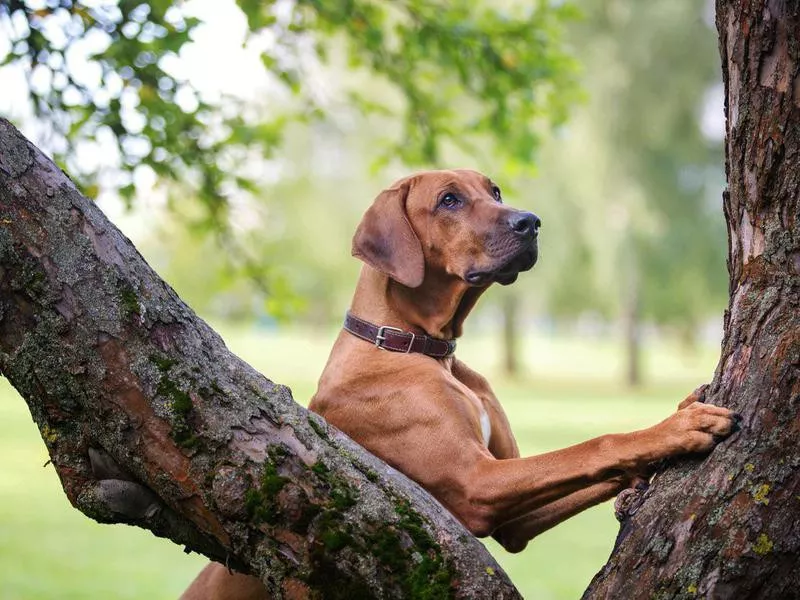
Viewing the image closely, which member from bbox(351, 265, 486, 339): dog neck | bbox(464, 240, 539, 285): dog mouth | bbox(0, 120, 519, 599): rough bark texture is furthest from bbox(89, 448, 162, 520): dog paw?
bbox(464, 240, 539, 285): dog mouth

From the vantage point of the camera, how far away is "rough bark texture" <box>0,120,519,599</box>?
90.7 inches

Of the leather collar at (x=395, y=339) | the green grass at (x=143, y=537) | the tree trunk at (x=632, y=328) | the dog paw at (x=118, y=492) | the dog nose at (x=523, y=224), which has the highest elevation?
the tree trunk at (x=632, y=328)

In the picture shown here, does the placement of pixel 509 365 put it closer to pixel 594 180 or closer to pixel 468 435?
pixel 594 180

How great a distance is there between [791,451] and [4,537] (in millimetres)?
10043

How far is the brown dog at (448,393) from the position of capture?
9.24 feet

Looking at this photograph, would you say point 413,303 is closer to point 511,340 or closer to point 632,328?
point 632,328

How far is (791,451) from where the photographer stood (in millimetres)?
2189

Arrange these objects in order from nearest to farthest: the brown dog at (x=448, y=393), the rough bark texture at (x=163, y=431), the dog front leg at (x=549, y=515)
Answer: the rough bark texture at (x=163, y=431)
the brown dog at (x=448, y=393)
the dog front leg at (x=549, y=515)

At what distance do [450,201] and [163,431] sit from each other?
184 centimetres

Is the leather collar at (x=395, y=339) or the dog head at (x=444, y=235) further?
the dog head at (x=444, y=235)

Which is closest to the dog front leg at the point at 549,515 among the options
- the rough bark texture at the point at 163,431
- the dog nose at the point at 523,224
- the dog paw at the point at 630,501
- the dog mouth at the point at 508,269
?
the dog paw at the point at 630,501

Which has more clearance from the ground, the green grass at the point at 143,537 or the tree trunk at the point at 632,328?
the tree trunk at the point at 632,328

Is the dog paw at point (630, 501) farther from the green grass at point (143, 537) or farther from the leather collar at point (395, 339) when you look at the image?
the green grass at point (143, 537)

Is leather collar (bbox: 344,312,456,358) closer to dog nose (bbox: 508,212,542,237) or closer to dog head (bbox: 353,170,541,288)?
dog head (bbox: 353,170,541,288)
